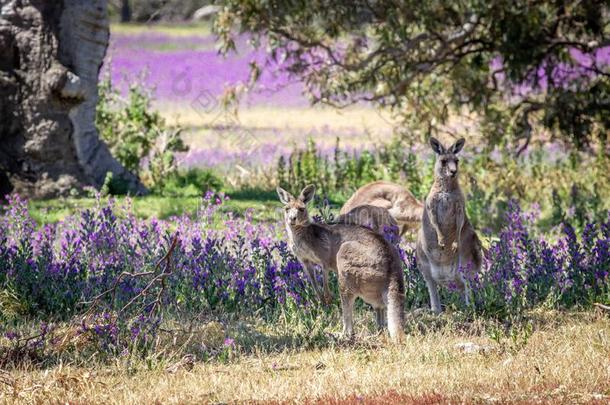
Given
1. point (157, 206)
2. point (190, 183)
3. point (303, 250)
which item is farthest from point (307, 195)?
point (190, 183)

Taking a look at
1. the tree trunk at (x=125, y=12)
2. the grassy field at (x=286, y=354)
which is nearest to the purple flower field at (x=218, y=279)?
the grassy field at (x=286, y=354)

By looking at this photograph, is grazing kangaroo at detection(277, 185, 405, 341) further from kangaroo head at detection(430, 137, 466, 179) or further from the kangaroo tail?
kangaroo head at detection(430, 137, 466, 179)

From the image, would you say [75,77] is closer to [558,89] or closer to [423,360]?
[558,89]

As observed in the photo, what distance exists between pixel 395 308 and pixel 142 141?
9.76 m

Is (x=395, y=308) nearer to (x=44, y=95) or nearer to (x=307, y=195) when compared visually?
(x=307, y=195)

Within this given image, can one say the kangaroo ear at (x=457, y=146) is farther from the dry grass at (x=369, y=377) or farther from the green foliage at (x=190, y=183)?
the green foliage at (x=190, y=183)

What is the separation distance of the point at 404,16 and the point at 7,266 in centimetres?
807

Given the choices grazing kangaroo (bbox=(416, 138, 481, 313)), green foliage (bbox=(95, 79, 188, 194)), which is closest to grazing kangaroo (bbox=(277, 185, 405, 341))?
grazing kangaroo (bbox=(416, 138, 481, 313))

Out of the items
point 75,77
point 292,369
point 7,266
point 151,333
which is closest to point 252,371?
point 292,369

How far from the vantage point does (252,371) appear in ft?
24.0

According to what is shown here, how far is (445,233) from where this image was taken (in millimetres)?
9297

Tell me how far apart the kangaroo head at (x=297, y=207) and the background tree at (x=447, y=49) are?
22.5 feet

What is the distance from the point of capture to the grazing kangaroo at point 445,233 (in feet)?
30.5

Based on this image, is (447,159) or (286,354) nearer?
(286,354)
